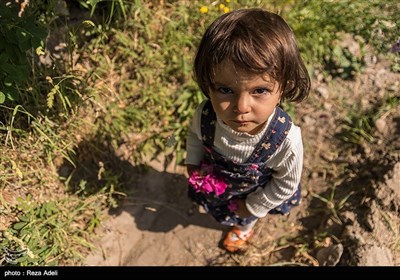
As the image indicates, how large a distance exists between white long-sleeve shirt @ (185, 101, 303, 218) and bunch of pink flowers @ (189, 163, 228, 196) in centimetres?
14

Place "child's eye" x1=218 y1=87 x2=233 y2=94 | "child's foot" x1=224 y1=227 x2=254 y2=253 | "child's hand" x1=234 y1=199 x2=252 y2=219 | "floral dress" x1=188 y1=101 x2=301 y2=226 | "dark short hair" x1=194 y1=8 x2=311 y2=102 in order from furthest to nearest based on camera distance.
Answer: "child's foot" x1=224 y1=227 x2=254 y2=253 < "child's hand" x1=234 y1=199 x2=252 y2=219 < "floral dress" x1=188 y1=101 x2=301 y2=226 < "child's eye" x1=218 y1=87 x2=233 y2=94 < "dark short hair" x1=194 y1=8 x2=311 y2=102

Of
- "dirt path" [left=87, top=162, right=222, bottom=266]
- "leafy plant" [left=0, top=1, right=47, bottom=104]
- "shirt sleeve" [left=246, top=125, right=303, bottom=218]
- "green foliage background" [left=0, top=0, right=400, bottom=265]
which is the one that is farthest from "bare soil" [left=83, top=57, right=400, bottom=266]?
"leafy plant" [left=0, top=1, right=47, bottom=104]

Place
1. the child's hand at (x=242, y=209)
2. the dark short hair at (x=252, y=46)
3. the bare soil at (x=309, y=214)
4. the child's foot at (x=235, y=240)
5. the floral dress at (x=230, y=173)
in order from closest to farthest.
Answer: the dark short hair at (x=252, y=46) → the floral dress at (x=230, y=173) → the child's hand at (x=242, y=209) → the bare soil at (x=309, y=214) → the child's foot at (x=235, y=240)

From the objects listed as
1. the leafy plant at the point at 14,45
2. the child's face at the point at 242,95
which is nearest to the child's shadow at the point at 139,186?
the leafy plant at the point at 14,45

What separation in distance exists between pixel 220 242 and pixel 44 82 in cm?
149

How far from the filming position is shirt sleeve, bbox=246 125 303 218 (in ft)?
6.28

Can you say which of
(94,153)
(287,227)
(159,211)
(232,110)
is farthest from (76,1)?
(287,227)

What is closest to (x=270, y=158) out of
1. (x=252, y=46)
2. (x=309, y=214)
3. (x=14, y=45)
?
(x=252, y=46)

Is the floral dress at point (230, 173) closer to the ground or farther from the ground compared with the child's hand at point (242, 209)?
farther from the ground

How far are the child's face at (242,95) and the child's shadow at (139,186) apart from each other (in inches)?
51.5

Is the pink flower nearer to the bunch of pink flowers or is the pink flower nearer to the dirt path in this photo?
the bunch of pink flowers

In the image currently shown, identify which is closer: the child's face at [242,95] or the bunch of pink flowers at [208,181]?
the child's face at [242,95]

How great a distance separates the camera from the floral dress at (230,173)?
6.25ft

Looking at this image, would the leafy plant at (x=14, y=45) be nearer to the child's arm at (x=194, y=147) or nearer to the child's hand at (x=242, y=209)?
the child's arm at (x=194, y=147)
